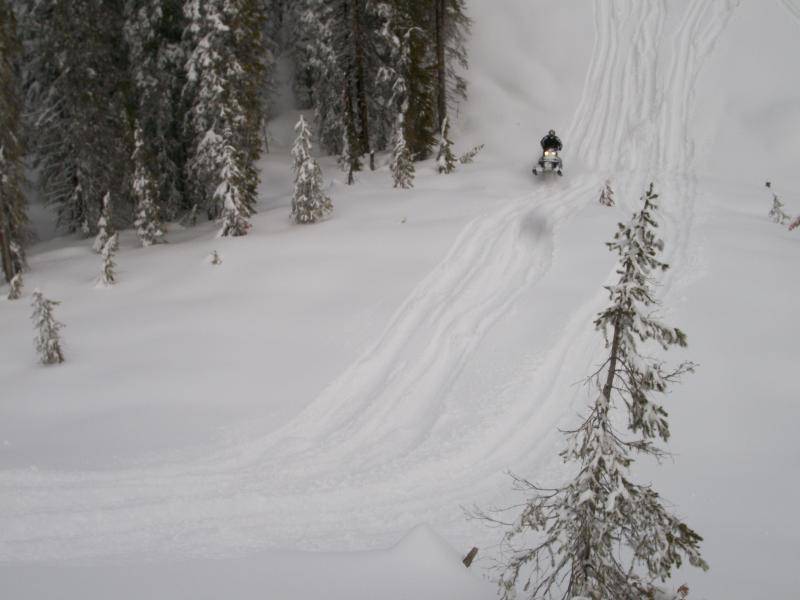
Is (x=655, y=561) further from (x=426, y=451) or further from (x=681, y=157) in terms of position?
(x=681, y=157)

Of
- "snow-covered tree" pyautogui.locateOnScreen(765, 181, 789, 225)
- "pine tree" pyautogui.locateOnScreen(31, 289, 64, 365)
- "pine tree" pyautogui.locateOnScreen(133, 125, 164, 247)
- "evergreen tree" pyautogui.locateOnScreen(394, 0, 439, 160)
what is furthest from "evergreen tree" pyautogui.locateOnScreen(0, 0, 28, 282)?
"snow-covered tree" pyautogui.locateOnScreen(765, 181, 789, 225)

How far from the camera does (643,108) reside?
26641mm

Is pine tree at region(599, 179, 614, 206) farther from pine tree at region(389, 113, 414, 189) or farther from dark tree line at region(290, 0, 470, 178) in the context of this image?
dark tree line at region(290, 0, 470, 178)

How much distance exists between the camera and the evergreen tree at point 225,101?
17.8 meters

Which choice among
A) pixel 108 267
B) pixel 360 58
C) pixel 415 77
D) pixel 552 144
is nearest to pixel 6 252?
pixel 108 267

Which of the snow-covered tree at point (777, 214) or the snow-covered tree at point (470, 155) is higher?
the snow-covered tree at point (470, 155)

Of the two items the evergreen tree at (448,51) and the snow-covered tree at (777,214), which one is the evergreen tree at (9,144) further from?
the snow-covered tree at (777,214)

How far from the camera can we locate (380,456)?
8938 millimetres

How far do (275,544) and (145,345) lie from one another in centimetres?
677

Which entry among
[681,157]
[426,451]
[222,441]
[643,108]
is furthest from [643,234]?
[643,108]

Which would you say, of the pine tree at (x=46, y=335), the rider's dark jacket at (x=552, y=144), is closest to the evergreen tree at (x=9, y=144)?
the pine tree at (x=46, y=335)

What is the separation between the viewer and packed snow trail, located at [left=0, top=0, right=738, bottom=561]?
289 inches

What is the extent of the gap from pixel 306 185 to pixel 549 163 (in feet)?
29.7

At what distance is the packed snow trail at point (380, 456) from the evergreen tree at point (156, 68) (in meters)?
12.6
